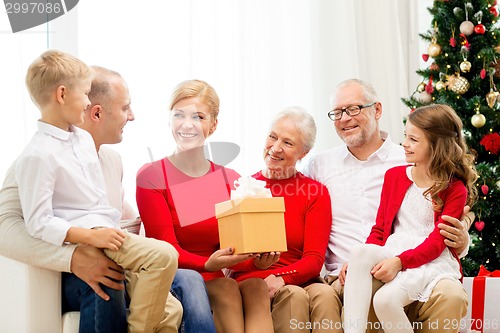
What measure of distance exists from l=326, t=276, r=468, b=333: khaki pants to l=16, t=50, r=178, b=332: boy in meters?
0.88

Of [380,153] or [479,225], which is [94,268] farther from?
[479,225]

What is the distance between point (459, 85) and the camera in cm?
398

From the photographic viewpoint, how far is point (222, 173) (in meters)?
3.17

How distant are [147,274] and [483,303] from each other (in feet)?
5.93

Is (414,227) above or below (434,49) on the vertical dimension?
below

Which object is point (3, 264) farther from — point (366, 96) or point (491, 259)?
point (491, 259)

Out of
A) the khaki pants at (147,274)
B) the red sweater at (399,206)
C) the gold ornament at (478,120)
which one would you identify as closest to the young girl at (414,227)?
the red sweater at (399,206)

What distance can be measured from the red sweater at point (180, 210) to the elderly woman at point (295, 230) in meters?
0.20

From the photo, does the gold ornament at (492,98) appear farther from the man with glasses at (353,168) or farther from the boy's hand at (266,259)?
the boy's hand at (266,259)

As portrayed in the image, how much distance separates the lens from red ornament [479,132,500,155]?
393 cm

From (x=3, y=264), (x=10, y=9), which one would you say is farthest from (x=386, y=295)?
(x=10, y=9)

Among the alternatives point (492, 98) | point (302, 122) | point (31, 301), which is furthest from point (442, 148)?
point (31, 301)

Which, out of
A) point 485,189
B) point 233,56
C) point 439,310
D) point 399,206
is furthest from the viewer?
point 233,56

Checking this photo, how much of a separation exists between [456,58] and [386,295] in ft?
6.28
